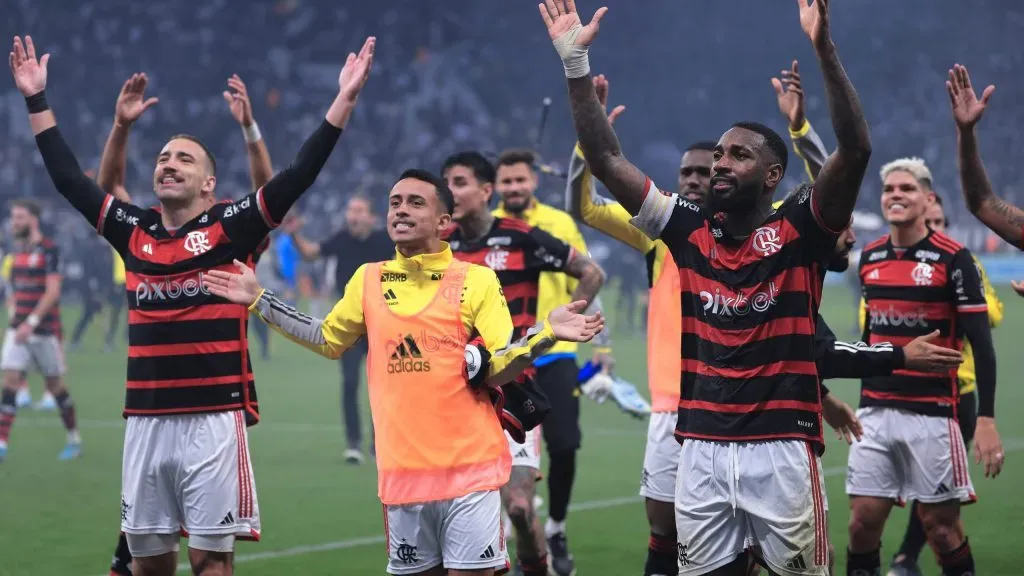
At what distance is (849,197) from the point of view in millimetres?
4559

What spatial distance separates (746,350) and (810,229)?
490mm

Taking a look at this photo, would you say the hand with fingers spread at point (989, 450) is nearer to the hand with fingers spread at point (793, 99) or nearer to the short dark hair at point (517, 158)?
the hand with fingers spread at point (793, 99)

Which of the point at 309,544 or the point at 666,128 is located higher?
the point at 666,128

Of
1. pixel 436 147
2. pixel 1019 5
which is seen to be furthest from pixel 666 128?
pixel 1019 5

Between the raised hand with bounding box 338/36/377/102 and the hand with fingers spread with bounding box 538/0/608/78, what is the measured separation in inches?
50.6

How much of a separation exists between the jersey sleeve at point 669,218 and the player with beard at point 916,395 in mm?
2737

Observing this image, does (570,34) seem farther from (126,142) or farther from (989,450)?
(989,450)

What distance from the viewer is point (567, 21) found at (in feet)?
15.8

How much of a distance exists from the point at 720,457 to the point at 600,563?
397 centimetres

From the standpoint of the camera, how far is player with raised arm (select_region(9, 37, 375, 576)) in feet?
19.4

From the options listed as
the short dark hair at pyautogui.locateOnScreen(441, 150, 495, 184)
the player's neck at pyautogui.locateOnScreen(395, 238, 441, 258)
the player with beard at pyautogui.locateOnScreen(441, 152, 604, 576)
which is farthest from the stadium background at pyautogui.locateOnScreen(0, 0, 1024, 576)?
the player's neck at pyautogui.locateOnScreen(395, 238, 441, 258)

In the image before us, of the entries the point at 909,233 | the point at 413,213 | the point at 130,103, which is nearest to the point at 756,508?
the point at 413,213

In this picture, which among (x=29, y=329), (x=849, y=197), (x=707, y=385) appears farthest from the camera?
(x=29, y=329)

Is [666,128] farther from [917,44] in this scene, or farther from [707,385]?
[707,385]
